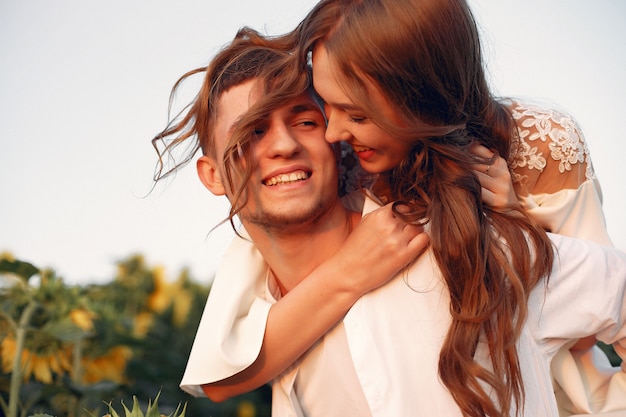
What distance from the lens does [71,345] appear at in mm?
4613

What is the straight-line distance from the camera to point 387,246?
3.45 meters

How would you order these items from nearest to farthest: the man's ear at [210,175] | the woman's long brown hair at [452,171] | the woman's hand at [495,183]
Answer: the woman's long brown hair at [452,171]
the woman's hand at [495,183]
the man's ear at [210,175]

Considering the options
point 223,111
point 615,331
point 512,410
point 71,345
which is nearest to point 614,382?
point 615,331

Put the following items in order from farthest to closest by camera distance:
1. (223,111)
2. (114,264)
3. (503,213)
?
(114,264)
(223,111)
(503,213)

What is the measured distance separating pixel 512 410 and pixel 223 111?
167 cm

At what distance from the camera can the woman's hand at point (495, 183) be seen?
3.48 meters

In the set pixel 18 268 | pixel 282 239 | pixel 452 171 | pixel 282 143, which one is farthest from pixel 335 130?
A: pixel 18 268

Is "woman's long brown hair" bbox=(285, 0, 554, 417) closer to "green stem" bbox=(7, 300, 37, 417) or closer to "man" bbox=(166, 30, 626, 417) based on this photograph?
"man" bbox=(166, 30, 626, 417)

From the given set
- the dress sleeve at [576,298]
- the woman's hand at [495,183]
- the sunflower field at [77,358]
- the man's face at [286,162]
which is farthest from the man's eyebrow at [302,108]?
the sunflower field at [77,358]

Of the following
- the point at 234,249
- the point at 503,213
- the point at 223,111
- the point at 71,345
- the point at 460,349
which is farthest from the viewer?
the point at 71,345

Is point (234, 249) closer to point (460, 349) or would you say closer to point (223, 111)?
point (223, 111)

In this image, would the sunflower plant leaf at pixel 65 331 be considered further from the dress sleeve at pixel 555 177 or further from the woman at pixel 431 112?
the dress sleeve at pixel 555 177

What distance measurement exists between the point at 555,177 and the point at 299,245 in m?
1.11

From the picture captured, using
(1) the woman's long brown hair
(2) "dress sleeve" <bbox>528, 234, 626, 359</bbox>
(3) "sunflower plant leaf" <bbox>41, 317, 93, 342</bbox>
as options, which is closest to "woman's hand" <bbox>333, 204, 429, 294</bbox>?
(1) the woman's long brown hair
